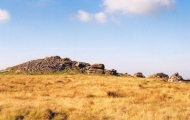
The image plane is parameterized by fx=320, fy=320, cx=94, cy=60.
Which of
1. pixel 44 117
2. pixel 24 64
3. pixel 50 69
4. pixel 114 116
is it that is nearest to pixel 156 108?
pixel 114 116

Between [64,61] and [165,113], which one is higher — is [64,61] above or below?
above

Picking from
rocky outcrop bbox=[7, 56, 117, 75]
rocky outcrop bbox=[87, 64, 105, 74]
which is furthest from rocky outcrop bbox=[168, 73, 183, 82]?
rocky outcrop bbox=[87, 64, 105, 74]

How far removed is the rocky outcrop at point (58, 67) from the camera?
73.4 m

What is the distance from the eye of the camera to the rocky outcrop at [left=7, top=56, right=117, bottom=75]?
73375mm

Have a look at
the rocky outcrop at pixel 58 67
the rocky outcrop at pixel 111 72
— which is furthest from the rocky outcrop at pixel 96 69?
the rocky outcrop at pixel 111 72

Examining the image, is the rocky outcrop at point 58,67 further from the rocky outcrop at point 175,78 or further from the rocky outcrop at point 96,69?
the rocky outcrop at point 175,78

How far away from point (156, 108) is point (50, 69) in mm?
55707

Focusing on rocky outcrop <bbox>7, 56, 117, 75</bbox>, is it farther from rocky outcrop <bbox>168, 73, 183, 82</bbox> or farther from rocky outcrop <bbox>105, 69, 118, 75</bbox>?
rocky outcrop <bbox>168, 73, 183, 82</bbox>

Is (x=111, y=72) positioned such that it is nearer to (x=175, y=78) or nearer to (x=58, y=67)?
(x=58, y=67)

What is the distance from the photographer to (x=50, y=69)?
75625 mm

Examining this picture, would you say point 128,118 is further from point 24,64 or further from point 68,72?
point 24,64

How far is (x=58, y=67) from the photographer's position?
2977 inches

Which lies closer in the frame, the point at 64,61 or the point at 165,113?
the point at 165,113

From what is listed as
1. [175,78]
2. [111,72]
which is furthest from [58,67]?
[175,78]
